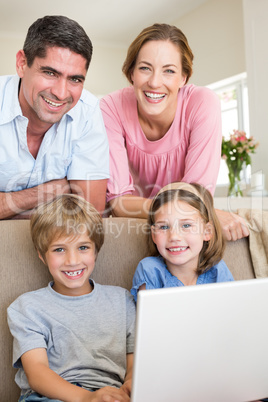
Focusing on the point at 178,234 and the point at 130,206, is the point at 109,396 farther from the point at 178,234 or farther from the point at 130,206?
the point at 130,206

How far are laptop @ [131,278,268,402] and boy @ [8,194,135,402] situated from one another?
360mm

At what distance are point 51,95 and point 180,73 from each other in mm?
522

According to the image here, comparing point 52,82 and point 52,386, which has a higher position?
point 52,82

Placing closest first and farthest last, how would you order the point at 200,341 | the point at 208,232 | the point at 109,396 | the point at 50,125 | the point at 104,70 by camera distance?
the point at 200,341, the point at 109,396, the point at 208,232, the point at 50,125, the point at 104,70

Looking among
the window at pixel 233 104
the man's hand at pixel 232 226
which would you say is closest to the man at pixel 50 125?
the man's hand at pixel 232 226

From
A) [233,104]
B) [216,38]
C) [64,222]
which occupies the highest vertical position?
[216,38]

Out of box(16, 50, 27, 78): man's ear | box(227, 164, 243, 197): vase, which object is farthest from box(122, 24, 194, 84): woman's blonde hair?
box(227, 164, 243, 197): vase

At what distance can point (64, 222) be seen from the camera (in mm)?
1373

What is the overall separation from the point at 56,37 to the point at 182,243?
2.66 feet

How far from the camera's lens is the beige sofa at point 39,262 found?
1.33 metres

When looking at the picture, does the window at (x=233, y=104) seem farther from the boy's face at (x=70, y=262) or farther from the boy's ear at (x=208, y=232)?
the boy's face at (x=70, y=262)

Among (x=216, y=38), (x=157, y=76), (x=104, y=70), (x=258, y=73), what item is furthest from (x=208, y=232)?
(x=104, y=70)

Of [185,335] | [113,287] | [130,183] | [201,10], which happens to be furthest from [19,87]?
[201,10]

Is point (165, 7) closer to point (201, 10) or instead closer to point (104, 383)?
point (201, 10)
